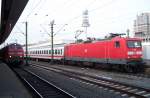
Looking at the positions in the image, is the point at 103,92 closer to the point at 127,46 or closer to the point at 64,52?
the point at 127,46

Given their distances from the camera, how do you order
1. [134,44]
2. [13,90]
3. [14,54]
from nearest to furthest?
[13,90], [134,44], [14,54]

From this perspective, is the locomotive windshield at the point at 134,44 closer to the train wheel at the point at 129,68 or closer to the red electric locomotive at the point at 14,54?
the train wheel at the point at 129,68

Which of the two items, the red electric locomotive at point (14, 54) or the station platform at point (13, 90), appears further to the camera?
the red electric locomotive at point (14, 54)

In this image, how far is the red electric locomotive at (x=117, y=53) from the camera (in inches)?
997

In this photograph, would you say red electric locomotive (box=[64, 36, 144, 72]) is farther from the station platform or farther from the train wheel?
the station platform

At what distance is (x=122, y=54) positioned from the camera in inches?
1009

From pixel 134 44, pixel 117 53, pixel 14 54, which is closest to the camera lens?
pixel 134 44

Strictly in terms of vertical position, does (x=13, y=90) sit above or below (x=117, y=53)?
below

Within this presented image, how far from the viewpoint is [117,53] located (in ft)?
86.5

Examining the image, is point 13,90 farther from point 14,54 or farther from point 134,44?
point 14,54

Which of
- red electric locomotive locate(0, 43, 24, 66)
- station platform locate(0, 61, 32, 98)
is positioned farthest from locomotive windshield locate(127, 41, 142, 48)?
red electric locomotive locate(0, 43, 24, 66)

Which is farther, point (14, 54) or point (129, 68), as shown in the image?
point (14, 54)

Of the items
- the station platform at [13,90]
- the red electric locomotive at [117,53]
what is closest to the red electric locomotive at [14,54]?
the red electric locomotive at [117,53]

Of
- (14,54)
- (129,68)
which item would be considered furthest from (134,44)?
(14,54)
